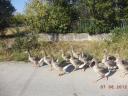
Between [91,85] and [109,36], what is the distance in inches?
271

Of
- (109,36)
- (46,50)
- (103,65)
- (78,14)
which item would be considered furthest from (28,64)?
(78,14)

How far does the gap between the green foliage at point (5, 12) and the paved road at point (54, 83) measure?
7809mm

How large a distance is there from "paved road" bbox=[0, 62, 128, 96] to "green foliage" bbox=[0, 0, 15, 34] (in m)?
7.81

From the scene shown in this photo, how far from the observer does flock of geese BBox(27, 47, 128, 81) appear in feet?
52.6

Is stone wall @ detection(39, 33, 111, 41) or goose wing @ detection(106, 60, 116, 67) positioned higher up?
stone wall @ detection(39, 33, 111, 41)

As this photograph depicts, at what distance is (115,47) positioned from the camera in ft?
64.0

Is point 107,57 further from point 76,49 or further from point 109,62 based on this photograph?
point 76,49

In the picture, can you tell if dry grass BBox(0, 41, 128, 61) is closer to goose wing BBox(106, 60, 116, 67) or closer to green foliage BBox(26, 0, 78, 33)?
goose wing BBox(106, 60, 116, 67)

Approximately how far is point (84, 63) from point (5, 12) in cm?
927

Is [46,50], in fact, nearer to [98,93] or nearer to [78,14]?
[78,14]

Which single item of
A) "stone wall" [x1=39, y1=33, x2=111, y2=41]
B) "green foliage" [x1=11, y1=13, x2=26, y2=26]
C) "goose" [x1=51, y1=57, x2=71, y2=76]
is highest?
"green foliage" [x1=11, y1=13, x2=26, y2=26]

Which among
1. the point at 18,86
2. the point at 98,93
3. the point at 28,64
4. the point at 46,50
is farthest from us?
the point at 46,50
